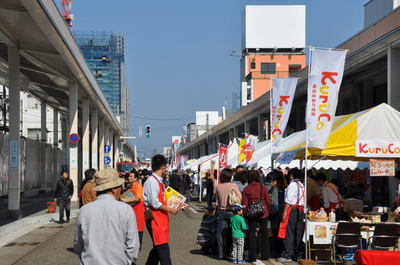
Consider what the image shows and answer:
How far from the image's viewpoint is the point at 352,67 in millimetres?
22047

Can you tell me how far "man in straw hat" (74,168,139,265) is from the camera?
4.76m

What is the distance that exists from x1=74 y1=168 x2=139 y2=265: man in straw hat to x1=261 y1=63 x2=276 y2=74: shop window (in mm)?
96355

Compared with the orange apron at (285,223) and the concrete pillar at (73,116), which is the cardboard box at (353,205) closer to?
the orange apron at (285,223)

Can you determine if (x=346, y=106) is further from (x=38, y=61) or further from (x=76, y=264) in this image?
(x=76, y=264)

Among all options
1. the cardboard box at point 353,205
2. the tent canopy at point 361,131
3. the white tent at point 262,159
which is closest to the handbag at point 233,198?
the tent canopy at point 361,131

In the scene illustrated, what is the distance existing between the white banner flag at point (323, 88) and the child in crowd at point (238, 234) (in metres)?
2.03

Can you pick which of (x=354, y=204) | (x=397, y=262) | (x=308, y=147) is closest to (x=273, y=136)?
(x=354, y=204)

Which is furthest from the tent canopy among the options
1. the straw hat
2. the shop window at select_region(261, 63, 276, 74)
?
the shop window at select_region(261, 63, 276, 74)

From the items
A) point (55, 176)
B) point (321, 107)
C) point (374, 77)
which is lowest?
point (55, 176)

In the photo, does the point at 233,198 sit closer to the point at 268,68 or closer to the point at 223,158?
the point at 223,158

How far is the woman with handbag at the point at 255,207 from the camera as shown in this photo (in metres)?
11.6

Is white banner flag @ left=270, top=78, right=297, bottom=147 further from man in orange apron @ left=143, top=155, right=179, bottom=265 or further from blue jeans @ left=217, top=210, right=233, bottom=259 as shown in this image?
man in orange apron @ left=143, top=155, right=179, bottom=265

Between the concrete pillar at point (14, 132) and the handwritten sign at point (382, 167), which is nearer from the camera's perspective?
the handwritten sign at point (382, 167)

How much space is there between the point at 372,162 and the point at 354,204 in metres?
1.37
